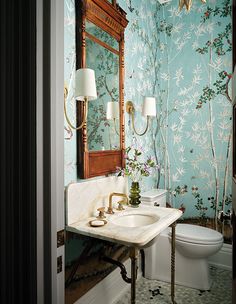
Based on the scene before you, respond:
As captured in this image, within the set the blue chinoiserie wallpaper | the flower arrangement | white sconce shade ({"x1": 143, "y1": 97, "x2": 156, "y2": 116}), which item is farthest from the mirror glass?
white sconce shade ({"x1": 143, "y1": 97, "x2": 156, "y2": 116})

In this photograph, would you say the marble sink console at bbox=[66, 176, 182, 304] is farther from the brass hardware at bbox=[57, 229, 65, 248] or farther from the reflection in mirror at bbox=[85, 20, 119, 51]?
the reflection in mirror at bbox=[85, 20, 119, 51]

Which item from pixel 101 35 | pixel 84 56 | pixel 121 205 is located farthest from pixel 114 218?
pixel 101 35

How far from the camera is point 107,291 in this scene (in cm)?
190

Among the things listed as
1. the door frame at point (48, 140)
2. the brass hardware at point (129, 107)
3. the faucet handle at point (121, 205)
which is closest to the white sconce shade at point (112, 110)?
the brass hardware at point (129, 107)

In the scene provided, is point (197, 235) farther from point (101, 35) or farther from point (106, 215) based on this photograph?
point (101, 35)

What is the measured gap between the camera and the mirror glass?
5.68 feet

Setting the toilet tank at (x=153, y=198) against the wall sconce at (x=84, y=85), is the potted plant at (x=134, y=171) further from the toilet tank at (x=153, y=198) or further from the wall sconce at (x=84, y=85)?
the wall sconce at (x=84, y=85)

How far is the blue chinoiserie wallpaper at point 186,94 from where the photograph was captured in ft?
8.29

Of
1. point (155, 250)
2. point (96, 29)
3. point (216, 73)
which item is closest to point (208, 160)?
point (216, 73)

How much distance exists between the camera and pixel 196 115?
2730 mm

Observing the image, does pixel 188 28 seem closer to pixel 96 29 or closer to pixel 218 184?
pixel 96 29

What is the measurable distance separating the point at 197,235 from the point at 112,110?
4.19 feet

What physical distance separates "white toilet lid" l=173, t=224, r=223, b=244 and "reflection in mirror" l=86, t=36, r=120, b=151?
0.94 m
